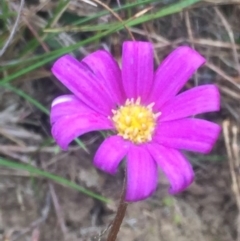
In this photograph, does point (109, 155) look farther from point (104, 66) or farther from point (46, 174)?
point (46, 174)

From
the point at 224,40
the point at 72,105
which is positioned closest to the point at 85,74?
the point at 72,105

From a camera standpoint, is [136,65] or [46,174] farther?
[46,174]

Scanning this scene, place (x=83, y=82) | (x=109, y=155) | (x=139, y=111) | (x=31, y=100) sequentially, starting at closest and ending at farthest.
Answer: (x=109, y=155) → (x=83, y=82) → (x=139, y=111) → (x=31, y=100)

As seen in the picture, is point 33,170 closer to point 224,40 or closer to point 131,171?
point 131,171

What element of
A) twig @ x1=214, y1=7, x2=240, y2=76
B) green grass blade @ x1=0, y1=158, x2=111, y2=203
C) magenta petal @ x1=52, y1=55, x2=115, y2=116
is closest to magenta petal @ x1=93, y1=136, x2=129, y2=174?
magenta petal @ x1=52, y1=55, x2=115, y2=116

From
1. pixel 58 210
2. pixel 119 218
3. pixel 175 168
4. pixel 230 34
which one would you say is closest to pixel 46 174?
pixel 58 210
